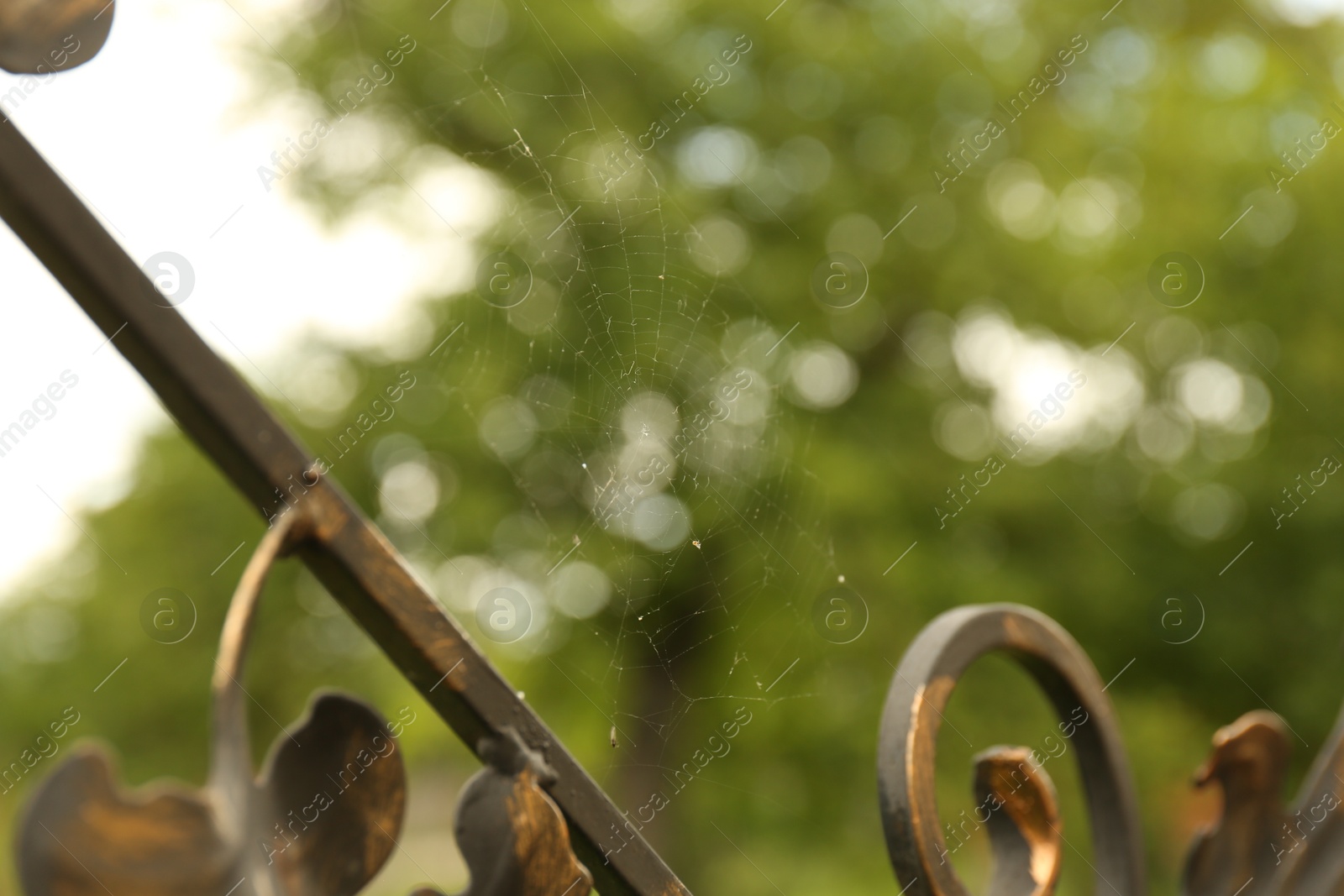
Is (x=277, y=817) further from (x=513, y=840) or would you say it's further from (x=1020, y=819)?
(x=1020, y=819)

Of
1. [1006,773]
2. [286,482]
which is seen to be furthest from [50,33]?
[1006,773]

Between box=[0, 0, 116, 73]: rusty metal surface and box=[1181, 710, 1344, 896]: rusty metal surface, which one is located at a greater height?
box=[0, 0, 116, 73]: rusty metal surface

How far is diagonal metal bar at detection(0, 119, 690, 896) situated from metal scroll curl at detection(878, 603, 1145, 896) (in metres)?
0.23

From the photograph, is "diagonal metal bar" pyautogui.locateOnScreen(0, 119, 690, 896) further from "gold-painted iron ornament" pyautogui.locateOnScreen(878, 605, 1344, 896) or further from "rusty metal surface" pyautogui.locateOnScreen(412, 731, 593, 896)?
"gold-painted iron ornament" pyautogui.locateOnScreen(878, 605, 1344, 896)

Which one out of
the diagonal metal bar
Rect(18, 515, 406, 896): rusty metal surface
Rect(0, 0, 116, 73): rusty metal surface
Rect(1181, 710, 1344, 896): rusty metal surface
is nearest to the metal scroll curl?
Rect(1181, 710, 1344, 896): rusty metal surface

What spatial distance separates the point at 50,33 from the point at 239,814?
1.41 ft

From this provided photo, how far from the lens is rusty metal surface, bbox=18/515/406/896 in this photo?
0.45m

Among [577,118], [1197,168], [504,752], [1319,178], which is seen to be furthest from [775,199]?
[504,752]

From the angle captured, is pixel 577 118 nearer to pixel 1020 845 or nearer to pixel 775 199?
pixel 775 199

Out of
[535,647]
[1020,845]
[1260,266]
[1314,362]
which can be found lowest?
[1314,362]

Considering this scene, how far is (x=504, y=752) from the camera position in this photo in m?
0.68

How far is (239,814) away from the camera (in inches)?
20.1

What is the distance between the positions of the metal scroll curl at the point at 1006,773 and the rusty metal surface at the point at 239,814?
16.2 inches

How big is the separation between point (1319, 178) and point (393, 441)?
611 cm
